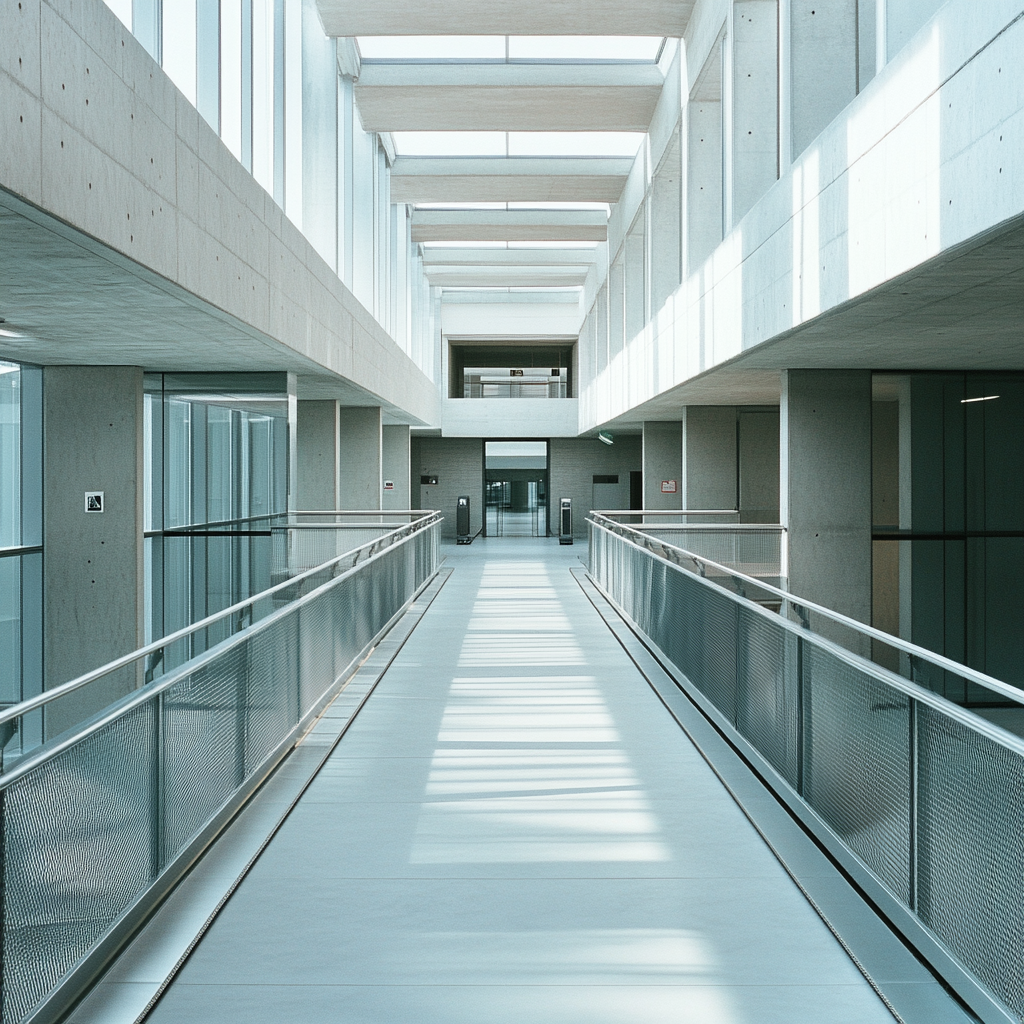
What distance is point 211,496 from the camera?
43.6 ft

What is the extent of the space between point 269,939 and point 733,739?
3754mm

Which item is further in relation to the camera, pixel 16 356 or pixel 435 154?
pixel 435 154

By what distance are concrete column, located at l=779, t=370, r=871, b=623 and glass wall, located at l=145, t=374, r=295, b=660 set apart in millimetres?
5897

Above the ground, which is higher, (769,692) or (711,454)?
(711,454)

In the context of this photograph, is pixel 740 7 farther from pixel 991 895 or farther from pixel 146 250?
pixel 991 895

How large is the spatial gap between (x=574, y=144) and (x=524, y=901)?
1696 cm

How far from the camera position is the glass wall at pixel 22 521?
1130cm

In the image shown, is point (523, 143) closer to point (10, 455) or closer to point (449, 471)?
point (10, 455)

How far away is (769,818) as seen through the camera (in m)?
5.43

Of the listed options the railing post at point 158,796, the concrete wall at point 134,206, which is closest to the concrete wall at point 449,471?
the concrete wall at point 134,206

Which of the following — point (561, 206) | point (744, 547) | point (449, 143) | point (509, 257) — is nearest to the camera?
point (744, 547)

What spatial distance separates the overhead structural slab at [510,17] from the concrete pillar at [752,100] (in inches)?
86.5

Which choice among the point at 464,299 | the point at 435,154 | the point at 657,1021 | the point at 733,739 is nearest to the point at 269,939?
the point at 657,1021

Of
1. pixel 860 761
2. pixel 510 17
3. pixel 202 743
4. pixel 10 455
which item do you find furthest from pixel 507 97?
pixel 860 761
